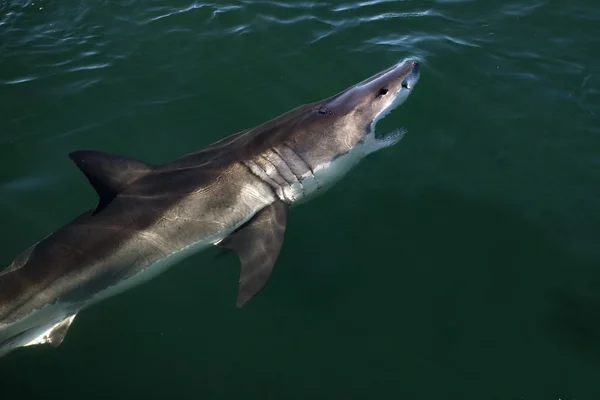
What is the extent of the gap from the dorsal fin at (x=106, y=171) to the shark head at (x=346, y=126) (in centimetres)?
173

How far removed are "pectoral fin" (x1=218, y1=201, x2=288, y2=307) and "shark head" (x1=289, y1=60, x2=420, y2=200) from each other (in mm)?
669

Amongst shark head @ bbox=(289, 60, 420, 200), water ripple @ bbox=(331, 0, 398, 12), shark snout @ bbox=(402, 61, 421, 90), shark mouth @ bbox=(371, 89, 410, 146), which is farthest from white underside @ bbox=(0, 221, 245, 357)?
water ripple @ bbox=(331, 0, 398, 12)

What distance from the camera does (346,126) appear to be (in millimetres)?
5945

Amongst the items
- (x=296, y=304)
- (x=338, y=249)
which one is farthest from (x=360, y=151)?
(x=296, y=304)

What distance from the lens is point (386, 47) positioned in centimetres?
870

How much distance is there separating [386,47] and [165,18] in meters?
4.24

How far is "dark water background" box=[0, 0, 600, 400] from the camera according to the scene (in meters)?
5.20

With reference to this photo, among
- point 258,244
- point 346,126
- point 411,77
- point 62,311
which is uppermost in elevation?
point 411,77

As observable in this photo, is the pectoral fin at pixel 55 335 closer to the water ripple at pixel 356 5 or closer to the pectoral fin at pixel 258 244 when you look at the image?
the pectoral fin at pixel 258 244

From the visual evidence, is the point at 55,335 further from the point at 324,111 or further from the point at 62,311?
the point at 324,111

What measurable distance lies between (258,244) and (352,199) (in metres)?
1.62

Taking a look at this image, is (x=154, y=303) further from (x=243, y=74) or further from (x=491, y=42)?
(x=491, y=42)

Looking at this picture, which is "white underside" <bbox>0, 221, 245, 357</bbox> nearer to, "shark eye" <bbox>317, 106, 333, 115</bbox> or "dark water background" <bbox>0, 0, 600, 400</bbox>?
"dark water background" <bbox>0, 0, 600, 400</bbox>

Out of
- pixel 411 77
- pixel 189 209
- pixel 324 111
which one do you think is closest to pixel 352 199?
pixel 324 111
